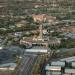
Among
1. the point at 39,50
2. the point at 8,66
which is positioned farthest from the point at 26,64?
the point at 39,50

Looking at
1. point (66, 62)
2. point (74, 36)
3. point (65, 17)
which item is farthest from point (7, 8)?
point (66, 62)

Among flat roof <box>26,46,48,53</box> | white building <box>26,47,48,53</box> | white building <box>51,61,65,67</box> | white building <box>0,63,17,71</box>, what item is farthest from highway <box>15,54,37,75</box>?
white building <box>51,61,65,67</box>

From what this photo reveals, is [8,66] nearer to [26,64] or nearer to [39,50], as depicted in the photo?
[26,64]

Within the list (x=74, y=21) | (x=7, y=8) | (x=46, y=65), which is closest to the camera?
(x=46, y=65)

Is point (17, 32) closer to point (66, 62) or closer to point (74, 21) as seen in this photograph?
point (74, 21)

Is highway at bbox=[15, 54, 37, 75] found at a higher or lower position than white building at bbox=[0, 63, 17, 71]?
lower

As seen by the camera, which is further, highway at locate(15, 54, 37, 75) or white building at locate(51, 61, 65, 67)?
white building at locate(51, 61, 65, 67)

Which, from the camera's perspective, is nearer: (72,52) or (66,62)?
(66,62)

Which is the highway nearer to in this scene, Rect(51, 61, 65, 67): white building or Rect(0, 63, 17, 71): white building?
Rect(0, 63, 17, 71): white building
